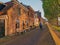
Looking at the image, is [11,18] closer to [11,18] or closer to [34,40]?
[11,18]

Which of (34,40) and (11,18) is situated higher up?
(11,18)

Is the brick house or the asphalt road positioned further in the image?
the brick house

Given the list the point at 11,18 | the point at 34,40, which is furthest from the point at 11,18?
the point at 34,40

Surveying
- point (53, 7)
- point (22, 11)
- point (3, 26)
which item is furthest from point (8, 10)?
point (53, 7)

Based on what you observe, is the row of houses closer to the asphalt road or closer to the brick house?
the brick house

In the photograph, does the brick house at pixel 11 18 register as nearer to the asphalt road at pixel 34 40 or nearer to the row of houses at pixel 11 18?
the row of houses at pixel 11 18

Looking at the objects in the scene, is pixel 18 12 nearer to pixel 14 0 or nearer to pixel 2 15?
pixel 14 0

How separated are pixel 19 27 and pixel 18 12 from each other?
159 inches

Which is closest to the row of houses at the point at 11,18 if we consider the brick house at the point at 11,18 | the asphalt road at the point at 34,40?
the brick house at the point at 11,18

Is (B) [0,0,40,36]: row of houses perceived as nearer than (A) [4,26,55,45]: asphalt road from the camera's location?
No

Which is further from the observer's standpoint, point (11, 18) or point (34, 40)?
point (11, 18)

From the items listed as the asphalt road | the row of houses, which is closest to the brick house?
the row of houses

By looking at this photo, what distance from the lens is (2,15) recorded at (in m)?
40.7

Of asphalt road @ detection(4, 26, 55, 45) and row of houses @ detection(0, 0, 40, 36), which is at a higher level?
row of houses @ detection(0, 0, 40, 36)
